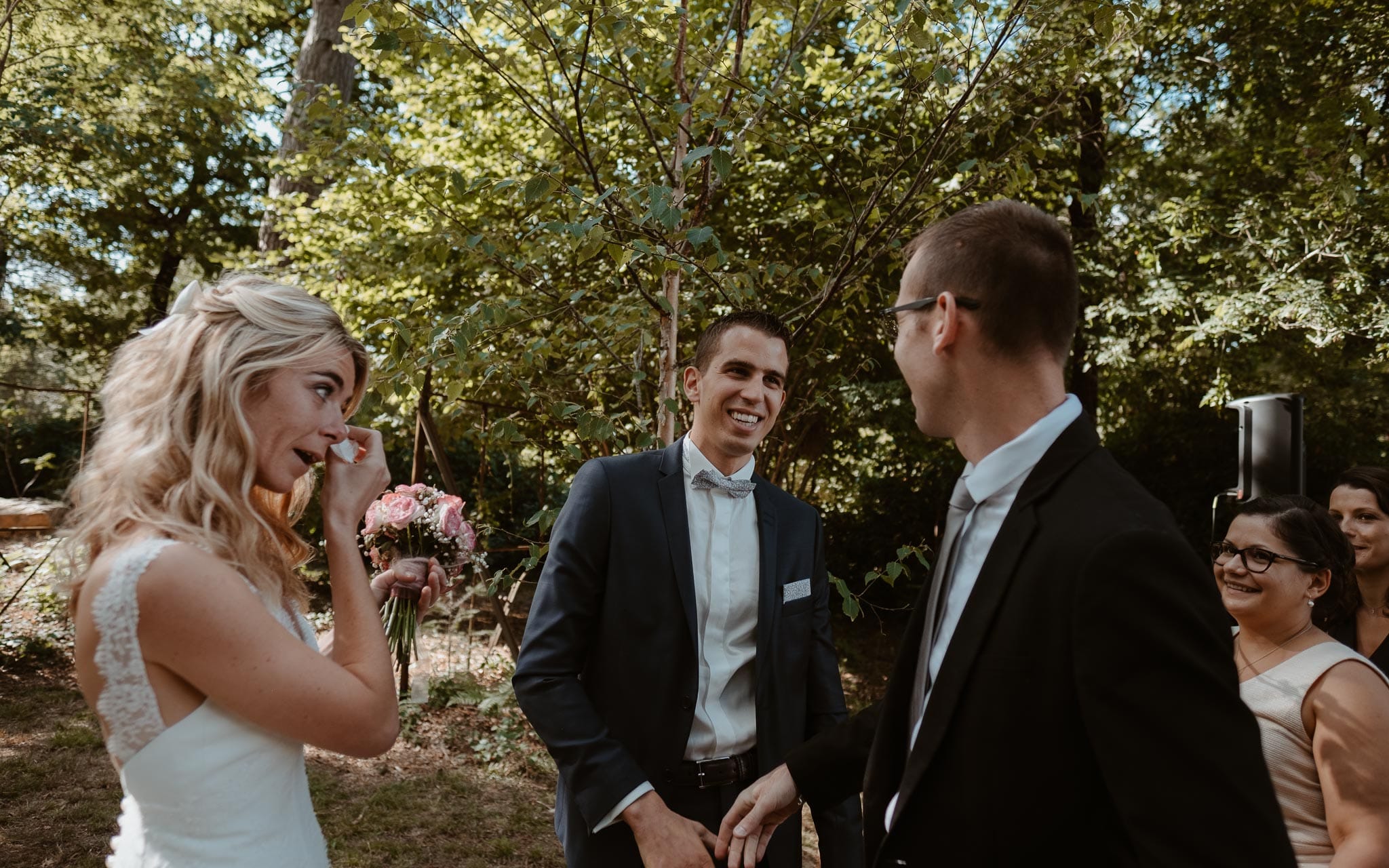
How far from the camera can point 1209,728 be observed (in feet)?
3.77

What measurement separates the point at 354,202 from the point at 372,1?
333cm

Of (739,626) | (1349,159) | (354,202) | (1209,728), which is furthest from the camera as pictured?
(1349,159)

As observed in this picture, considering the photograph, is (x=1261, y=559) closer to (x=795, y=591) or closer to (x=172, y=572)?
(x=795, y=591)

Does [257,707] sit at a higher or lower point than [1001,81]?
lower

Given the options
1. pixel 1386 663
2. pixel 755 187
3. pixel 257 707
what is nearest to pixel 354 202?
pixel 755 187

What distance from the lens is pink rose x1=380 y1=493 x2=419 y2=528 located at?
2.63m

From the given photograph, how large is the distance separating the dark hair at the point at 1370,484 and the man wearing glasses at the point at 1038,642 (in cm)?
253

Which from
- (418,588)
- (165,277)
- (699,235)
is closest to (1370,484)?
(699,235)

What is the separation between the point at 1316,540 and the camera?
2639mm

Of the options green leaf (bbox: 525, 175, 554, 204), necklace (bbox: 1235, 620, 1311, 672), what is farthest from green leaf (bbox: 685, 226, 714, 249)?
necklace (bbox: 1235, 620, 1311, 672)

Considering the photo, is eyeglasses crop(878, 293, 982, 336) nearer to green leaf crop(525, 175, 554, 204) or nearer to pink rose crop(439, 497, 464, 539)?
pink rose crop(439, 497, 464, 539)

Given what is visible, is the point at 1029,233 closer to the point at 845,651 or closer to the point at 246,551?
the point at 246,551

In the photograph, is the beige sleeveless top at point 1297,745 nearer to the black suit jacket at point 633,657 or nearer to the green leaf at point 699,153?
the black suit jacket at point 633,657

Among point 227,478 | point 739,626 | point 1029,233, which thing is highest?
point 1029,233
